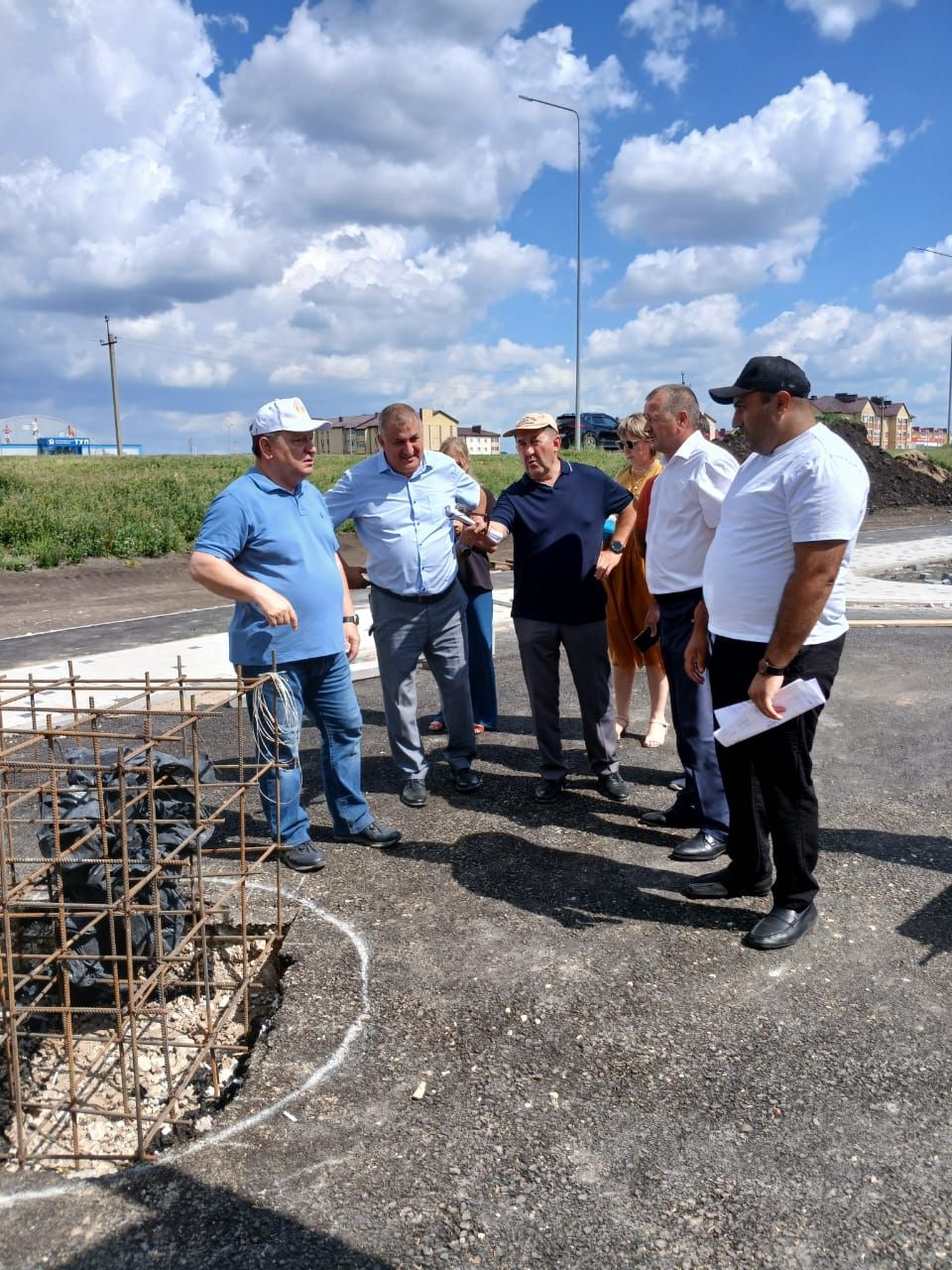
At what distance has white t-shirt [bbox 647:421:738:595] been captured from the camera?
4332mm

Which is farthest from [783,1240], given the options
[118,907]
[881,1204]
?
[118,907]

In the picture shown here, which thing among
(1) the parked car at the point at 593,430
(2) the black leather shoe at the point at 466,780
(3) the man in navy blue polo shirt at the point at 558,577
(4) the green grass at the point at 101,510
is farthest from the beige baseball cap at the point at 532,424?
(1) the parked car at the point at 593,430

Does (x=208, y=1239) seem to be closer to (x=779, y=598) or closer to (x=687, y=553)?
(x=779, y=598)

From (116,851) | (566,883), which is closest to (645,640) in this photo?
(566,883)

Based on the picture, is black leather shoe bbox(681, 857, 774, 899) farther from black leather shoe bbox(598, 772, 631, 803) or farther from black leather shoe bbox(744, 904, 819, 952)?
black leather shoe bbox(598, 772, 631, 803)

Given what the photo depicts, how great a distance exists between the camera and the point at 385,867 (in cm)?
439

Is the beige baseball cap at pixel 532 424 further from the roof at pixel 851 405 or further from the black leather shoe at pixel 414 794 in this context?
the roof at pixel 851 405

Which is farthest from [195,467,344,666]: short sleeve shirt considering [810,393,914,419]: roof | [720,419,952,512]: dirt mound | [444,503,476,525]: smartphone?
[810,393,914,419]: roof

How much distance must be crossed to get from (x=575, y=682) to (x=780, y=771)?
1.75m

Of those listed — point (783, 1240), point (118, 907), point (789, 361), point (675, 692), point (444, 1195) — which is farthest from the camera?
point (675, 692)

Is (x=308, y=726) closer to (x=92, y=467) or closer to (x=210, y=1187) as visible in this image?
(x=210, y=1187)

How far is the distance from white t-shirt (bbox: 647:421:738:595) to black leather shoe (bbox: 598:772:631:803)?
115 cm

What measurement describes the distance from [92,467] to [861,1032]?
1132 inches

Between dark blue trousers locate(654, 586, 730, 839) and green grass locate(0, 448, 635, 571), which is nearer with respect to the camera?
dark blue trousers locate(654, 586, 730, 839)
